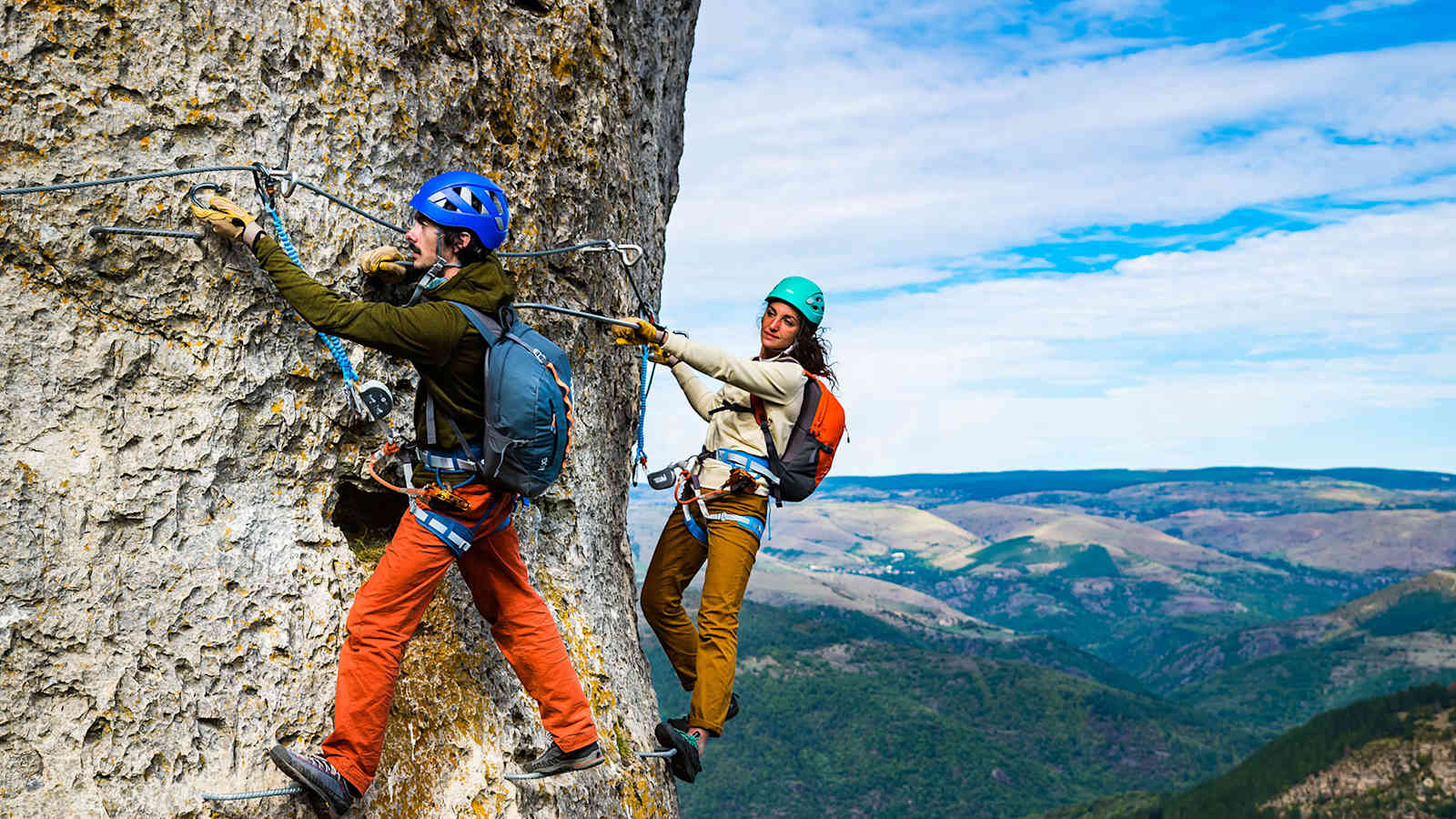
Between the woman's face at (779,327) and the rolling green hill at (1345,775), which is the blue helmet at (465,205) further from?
the rolling green hill at (1345,775)

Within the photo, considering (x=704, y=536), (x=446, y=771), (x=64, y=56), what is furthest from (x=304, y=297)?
(x=704, y=536)

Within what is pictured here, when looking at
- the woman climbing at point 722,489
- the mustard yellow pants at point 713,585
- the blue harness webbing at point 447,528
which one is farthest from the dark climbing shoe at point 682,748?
the blue harness webbing at point 447,528

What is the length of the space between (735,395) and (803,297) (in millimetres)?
841

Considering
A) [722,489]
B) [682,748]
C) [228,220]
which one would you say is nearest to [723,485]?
[722,489]

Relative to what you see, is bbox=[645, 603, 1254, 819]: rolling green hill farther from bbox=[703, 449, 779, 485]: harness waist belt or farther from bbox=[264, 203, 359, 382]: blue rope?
bbox=[264, 203, 359, 382]: blue rope

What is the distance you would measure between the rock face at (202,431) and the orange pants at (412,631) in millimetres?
702

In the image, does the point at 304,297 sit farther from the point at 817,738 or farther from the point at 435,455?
the point at 817,738

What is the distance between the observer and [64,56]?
5.64 meters

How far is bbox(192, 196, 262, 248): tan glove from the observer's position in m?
5.45

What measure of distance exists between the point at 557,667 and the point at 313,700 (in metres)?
1.39

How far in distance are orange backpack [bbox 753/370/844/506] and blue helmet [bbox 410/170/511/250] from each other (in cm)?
245

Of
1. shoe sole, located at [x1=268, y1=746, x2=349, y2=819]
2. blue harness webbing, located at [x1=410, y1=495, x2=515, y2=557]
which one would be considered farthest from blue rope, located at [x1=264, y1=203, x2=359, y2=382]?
shoe sole, located at [x1=268, y1=746, x2=349, y2=819]

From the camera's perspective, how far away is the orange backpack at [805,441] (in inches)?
282

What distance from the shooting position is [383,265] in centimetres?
622
